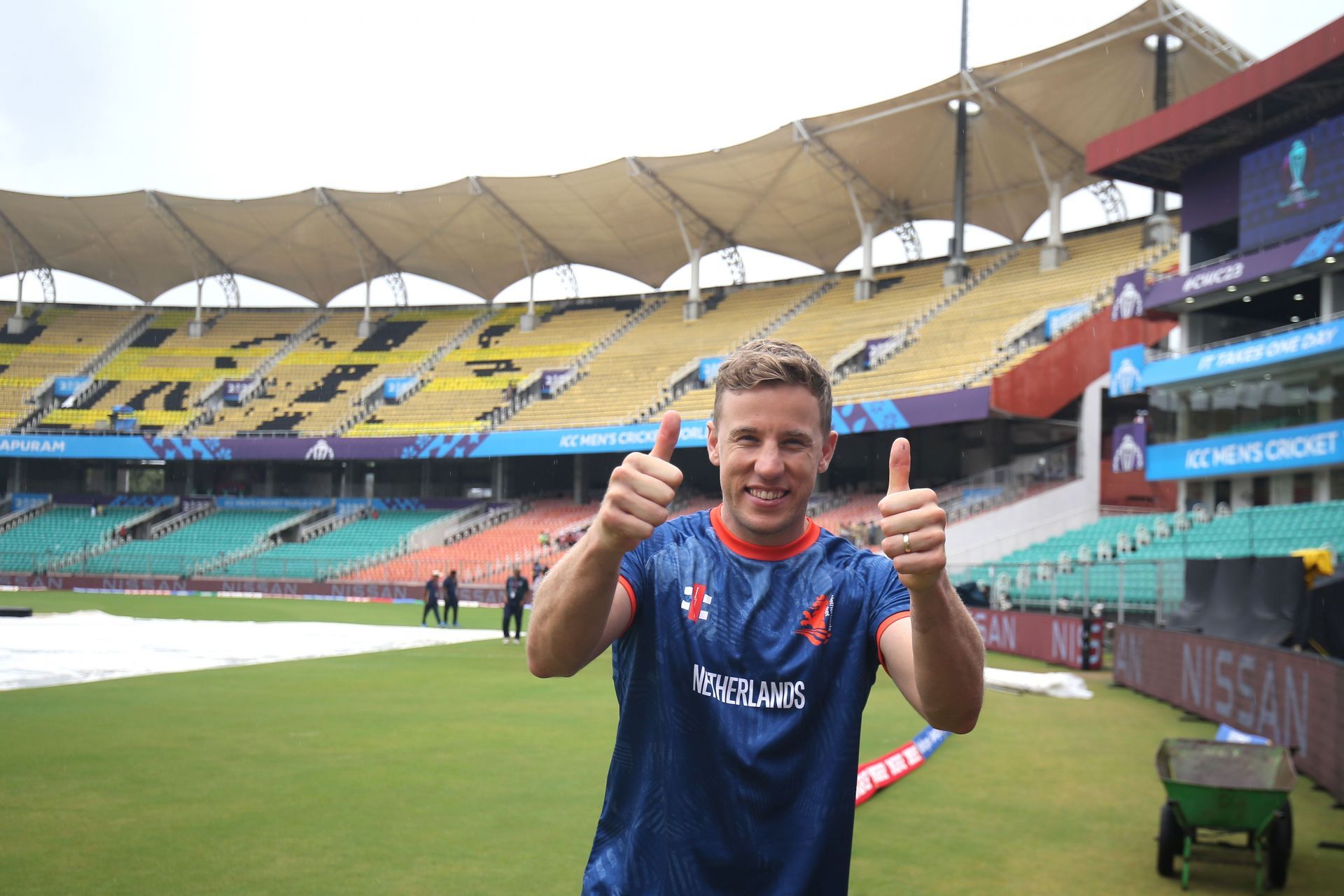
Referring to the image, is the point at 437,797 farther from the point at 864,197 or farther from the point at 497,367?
the point at 497,367

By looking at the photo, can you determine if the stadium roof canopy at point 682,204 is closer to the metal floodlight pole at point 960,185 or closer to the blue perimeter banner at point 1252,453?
the metal floodlight pole at point 960,185

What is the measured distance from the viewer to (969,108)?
42.5 metres

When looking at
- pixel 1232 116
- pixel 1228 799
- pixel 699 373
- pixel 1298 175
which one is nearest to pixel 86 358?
pixel 699 373

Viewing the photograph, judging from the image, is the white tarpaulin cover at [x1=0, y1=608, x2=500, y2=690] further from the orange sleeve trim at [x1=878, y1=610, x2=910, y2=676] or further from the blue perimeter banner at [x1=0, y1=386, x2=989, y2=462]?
the blue perimeter banner at [x1=0, y1=386, x2=989, y2=462]

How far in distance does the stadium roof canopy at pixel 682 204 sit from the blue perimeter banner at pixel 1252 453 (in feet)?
45.7

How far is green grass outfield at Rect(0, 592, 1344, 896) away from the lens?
258 inches

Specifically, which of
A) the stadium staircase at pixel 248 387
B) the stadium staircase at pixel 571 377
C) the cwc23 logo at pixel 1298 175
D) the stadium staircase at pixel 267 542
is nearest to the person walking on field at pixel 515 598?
the cwc23 logo at pixel 1298 175

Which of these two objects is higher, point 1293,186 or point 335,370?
point 1293,186

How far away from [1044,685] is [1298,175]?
17107 mm

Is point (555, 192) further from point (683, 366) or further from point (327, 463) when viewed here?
point (327, 463)

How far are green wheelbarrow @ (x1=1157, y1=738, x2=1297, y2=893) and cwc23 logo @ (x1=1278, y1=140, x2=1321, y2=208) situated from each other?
23.3 meters

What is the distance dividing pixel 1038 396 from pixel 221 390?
38916mm

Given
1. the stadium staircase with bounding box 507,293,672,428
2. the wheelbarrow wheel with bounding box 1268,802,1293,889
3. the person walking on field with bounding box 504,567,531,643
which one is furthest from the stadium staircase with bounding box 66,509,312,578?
the wheelbarrow wheel with bounding box 1268,802,1293,889

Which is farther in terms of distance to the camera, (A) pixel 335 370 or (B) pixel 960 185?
(A) pixel 335 370
